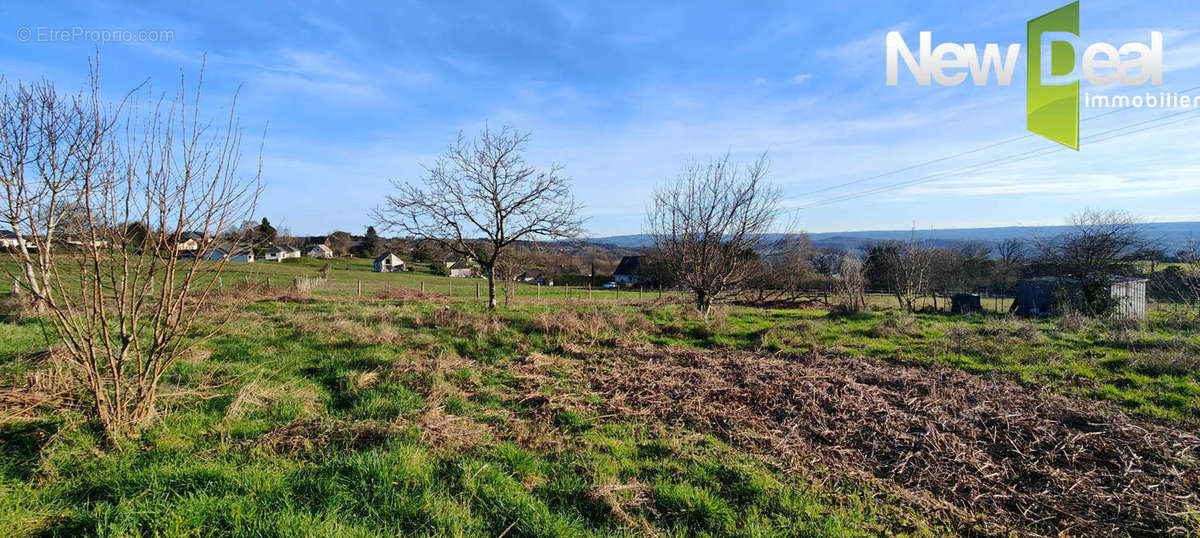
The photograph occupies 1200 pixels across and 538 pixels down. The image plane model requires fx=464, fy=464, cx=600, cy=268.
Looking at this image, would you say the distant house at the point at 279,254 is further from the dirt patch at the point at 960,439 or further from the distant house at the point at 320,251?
the dirt patch at the point at 960,439

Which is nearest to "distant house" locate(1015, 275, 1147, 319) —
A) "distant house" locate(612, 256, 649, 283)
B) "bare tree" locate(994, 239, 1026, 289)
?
"bare tree" locate(994, 239, 1026, 289)

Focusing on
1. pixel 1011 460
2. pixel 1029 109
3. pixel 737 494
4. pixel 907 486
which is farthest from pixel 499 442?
pixel 1029 109

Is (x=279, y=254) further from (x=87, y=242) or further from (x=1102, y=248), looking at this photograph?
(x=1102, y=248)

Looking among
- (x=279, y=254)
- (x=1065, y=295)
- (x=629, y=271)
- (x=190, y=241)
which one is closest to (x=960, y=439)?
(x=190, y=241)

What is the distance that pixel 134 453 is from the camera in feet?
11.9

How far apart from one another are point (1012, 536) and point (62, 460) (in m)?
6.71

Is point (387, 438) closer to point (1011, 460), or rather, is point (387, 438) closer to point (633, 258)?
point (1011, 460)

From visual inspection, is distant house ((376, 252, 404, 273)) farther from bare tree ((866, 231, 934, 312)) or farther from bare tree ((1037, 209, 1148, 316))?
bare tree ((1037, 209, 1148, 316))

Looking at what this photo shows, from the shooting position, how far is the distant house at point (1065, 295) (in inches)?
634

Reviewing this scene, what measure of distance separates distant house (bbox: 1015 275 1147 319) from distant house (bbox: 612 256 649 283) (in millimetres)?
40601

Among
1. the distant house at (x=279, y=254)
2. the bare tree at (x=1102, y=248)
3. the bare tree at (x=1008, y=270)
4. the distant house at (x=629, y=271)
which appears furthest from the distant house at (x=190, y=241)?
the distant house at (x=629, y=271)

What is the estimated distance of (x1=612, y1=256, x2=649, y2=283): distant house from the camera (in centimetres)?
6040

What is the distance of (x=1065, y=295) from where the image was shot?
16.9 meters

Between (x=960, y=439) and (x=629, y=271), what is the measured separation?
59.6 metres
